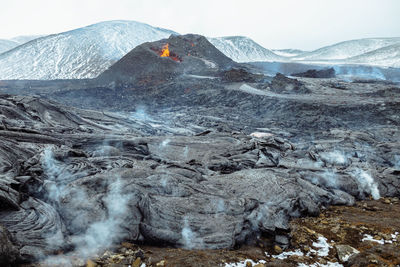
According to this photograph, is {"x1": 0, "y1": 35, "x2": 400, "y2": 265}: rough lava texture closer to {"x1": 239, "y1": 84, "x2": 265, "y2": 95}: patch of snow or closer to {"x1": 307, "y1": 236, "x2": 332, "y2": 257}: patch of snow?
{"x1": 307, "y1": 236, "x2": 332, "y2": 257}: patch of snow

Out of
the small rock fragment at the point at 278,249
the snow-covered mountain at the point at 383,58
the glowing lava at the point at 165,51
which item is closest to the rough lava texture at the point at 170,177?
the small rock fragment at the point at 278,249

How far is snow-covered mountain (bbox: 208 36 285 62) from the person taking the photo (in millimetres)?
98125

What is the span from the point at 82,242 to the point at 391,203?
7.49 meters

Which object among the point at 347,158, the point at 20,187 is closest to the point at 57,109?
the point at 20,187

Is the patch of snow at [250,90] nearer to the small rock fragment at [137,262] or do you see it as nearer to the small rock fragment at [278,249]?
the small rock fragment at [278,249]

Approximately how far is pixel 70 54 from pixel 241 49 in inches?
2464

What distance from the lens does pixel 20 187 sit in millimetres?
5004

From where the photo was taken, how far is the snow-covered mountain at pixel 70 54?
52.6 metres

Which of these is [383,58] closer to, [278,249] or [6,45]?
[278,249]

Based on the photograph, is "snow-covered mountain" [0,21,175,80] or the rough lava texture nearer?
the rough lava texture

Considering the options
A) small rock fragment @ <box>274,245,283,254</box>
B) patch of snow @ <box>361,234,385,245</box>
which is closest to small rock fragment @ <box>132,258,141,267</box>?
small rock fragment @ <box>274,245,283,254</box>

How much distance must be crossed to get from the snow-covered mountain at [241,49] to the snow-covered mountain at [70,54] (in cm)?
3546

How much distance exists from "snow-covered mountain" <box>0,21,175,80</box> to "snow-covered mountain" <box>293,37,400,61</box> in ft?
250

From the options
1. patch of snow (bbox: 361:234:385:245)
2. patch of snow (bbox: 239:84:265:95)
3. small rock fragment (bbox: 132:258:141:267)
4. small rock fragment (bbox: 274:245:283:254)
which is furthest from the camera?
patch of snow (bbox: 239:84:265:95)
